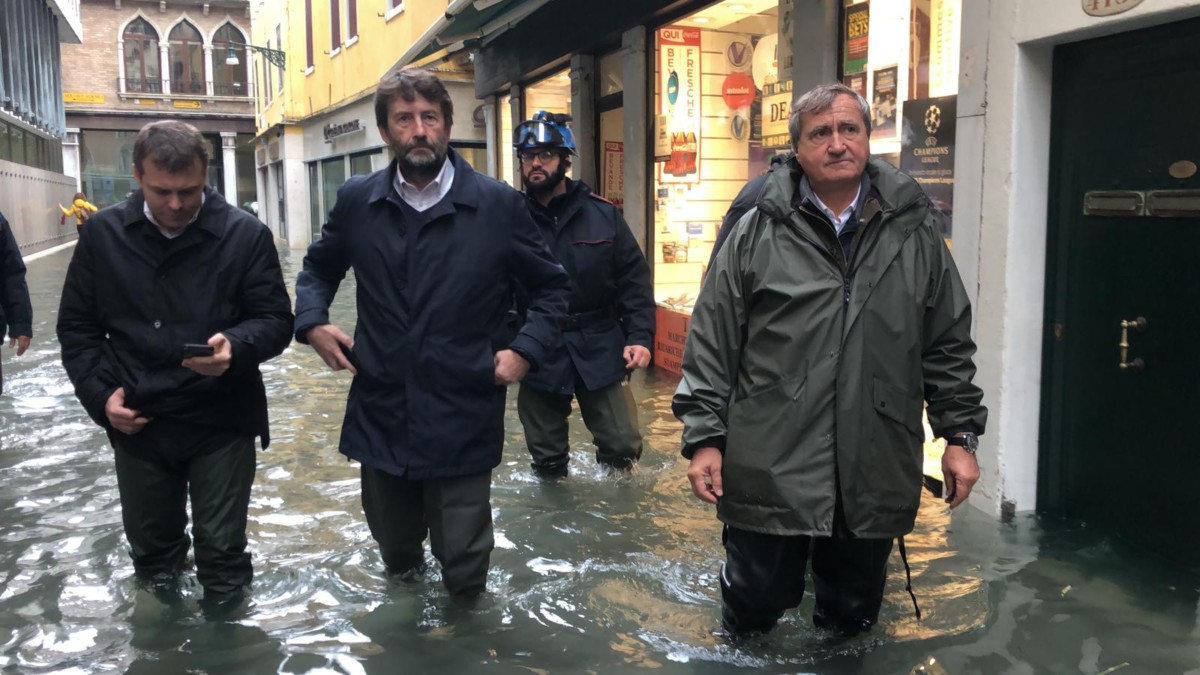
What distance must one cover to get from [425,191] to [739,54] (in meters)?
5.92

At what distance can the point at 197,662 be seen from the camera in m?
3.69

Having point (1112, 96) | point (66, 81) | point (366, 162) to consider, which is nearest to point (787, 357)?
point (1112, 96)

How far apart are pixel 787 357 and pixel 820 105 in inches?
29.8

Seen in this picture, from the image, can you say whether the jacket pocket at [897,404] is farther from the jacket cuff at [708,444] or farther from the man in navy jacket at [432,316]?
the man in navy jacket at [432,316]

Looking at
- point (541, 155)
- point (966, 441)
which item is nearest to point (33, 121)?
point (541, 155)

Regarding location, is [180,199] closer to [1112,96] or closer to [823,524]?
[823,524]

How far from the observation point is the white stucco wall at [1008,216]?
4.84 m

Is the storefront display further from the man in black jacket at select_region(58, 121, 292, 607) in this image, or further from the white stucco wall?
the man in black jacket at select_region(58, 121, 292, 607)

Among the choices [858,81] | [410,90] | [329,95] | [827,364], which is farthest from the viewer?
[329,95]

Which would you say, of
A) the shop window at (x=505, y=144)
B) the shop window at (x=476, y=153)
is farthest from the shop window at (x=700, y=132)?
the shop window at (x=476, y=153)

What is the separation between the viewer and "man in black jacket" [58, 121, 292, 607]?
3.70 meters

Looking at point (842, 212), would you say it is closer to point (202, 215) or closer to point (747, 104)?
point (202, 215)

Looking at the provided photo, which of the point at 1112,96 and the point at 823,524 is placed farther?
the point at 1112,96

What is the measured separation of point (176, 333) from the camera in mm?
3762
